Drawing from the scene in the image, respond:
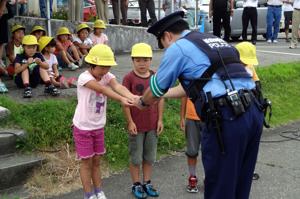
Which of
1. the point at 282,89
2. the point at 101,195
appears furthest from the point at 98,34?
the point at 101,195

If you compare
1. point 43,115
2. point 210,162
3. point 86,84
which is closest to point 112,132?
point 43,115

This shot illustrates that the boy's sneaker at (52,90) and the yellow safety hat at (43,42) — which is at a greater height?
the yellow safety hat at (43,42)

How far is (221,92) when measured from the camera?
3.30 meters

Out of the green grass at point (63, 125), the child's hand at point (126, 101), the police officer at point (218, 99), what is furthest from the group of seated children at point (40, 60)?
the police officer at point (218, 99)

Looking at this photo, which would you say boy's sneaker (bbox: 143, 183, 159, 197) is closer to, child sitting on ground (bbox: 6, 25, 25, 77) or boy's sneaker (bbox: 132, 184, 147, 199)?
boy's sneaker (bbox: 132, 184, 147, 199)

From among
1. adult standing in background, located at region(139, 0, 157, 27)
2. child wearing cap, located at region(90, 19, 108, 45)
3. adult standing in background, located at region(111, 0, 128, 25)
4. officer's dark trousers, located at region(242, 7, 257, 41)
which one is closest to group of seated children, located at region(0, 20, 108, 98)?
child wearing cap, located at region(90, 19, 108, 45)

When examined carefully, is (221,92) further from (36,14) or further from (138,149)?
(36,14)

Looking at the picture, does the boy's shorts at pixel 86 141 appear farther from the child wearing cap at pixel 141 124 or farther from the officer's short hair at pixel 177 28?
the officer's short hair at pixel 177 28

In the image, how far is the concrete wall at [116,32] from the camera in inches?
416

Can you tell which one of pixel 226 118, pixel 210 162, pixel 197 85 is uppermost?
pixel 197 85

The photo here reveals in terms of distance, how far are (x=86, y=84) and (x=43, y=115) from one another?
1687 mm

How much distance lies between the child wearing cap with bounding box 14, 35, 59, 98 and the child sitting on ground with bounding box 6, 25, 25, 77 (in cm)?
43

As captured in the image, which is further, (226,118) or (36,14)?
(36,14)

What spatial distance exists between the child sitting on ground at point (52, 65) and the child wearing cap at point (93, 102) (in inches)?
113
